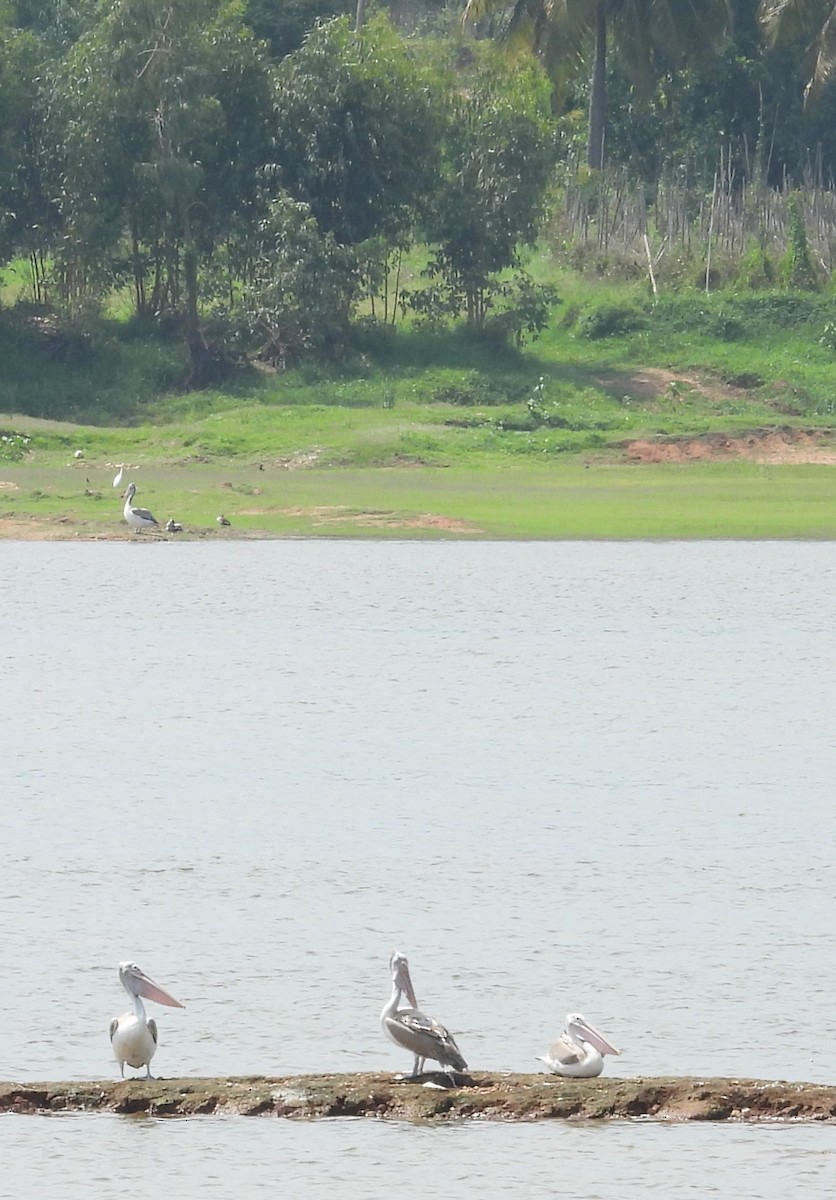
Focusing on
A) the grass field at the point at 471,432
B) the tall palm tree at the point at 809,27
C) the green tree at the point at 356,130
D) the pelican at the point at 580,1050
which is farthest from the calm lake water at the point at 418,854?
the tall palm tree at the point at 809,27

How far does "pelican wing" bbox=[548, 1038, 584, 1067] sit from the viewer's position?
27.0 feet

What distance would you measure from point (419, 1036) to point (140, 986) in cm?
118

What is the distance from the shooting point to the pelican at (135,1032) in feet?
27.5

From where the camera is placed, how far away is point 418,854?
42.0 ft

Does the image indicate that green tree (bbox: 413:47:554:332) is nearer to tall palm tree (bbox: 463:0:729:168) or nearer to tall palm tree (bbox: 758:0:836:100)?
tall palm tree (bbox: 463:0:729:168)

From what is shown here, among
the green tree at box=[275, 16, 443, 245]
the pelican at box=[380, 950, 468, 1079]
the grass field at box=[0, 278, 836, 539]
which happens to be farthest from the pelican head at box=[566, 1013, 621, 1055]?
the green tree at box=[275, 16, 443, 245]

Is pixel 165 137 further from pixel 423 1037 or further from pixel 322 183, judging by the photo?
pixel 423 1037

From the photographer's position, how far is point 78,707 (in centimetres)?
1841

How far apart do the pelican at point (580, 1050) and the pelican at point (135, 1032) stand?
1.53m

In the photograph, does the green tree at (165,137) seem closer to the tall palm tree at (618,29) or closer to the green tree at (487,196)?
the green tree at (487,196)

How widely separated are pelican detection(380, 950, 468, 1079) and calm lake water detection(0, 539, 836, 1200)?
265 mm

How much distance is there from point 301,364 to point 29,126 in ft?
19.6

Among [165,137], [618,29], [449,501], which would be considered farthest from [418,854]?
[618,29]

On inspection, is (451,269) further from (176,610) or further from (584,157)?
(176,610)
